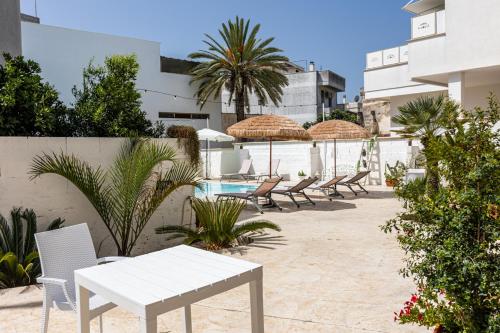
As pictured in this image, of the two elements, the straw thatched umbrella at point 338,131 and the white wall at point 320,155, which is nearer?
the straw thatched umbrella at point 338,131

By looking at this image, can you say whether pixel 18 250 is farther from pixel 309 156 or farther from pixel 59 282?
pixel 309 156

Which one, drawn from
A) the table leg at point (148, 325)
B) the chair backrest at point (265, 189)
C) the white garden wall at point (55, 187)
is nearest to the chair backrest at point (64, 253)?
the table leg at point (148, 325)

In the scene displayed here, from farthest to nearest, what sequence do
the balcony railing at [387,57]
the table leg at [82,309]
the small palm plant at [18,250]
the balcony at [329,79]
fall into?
the balcony at [329,79], the balcony railing at [387,57], the small palm plant at [18,250], the table leg at [82,309]

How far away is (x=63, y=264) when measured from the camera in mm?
3625

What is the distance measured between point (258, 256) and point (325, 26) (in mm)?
24425

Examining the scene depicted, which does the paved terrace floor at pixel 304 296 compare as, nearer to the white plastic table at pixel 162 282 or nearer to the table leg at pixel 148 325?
the white plastic table at pixel 162 282

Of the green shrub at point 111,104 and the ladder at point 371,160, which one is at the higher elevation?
the green shrub at point 111,104

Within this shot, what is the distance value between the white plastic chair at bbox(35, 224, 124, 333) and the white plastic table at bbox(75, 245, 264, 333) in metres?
0.46

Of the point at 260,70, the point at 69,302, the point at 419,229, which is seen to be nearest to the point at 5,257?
the point at 69,302

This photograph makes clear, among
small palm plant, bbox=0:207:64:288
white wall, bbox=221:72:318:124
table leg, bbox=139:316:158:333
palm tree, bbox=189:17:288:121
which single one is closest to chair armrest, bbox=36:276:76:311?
table leg, bbox=139:316:158:333

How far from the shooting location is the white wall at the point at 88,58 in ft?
66.4

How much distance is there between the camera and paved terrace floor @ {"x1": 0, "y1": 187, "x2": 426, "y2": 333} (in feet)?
12.9

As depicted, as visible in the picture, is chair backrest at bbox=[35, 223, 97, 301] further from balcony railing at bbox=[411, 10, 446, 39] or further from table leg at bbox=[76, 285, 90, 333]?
balcony railing at bbox=[411, 10, 446, 39]

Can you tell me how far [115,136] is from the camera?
7.07 meters
